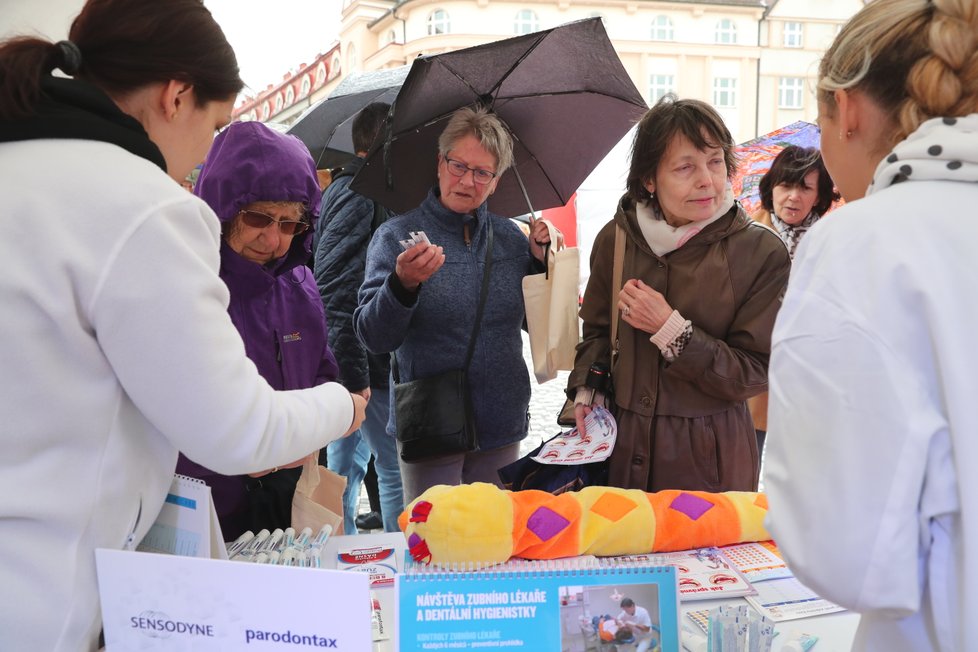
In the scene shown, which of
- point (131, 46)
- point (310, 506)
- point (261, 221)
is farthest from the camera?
point (261, 221)

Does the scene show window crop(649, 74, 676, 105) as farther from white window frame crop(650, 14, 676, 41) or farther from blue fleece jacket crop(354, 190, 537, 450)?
blue fleece jacket crop(354, 190, 537, 450)

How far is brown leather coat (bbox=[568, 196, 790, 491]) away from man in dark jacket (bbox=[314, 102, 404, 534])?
39.9 inches

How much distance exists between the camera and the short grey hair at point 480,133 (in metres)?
2.16

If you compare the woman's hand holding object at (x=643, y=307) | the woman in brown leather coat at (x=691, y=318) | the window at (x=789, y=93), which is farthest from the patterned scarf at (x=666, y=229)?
the window at (x=789, y=93)

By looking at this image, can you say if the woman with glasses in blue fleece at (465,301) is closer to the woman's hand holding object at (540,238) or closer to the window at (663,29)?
the woman's hand holding object at (540,238)

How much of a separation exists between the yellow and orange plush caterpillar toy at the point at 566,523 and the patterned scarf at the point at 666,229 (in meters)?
0.69

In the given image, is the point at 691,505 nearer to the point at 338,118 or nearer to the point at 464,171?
the point at 464,171

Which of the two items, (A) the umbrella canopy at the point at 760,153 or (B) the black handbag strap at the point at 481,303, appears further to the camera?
A: (A) the umbrella canopy at the point at 760,153

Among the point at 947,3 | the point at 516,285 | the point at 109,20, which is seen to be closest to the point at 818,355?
the point at 947,3

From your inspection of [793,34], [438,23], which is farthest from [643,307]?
[793,34]

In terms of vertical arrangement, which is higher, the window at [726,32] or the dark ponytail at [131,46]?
the window at [726,32]

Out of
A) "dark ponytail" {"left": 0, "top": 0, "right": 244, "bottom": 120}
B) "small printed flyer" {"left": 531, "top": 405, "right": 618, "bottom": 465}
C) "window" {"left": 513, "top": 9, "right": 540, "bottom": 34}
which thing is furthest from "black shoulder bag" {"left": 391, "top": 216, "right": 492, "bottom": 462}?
"window" {"left": 513, "top": 9, "right": 540, "bottom": 34}

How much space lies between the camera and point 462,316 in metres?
2.15

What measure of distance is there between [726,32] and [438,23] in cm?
926
